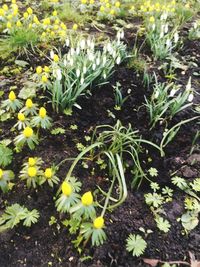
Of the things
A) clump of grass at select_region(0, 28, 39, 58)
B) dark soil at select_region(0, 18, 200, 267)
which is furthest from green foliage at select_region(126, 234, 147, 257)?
clump of grass at select_region(0, 28, 39, 58)

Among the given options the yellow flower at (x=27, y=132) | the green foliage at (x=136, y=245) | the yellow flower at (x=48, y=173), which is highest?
the yellow flower at (x=27, y=132)

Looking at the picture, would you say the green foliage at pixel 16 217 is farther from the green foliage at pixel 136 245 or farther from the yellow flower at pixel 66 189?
the green foliage at pixel 136 245

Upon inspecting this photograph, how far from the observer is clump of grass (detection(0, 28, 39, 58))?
3607mm

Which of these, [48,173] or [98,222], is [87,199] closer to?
[98,222]

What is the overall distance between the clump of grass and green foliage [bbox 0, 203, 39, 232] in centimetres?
198

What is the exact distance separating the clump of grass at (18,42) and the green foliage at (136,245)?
7.71 feet

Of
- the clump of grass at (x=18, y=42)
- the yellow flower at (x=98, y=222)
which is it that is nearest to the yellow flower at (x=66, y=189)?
the yellow flower at (x=98, y=222)

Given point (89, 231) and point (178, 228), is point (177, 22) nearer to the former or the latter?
point (178, 228)

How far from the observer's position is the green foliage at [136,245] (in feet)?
6.93

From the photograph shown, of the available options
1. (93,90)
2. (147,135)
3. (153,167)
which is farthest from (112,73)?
(153,167)

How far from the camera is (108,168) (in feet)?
8.48

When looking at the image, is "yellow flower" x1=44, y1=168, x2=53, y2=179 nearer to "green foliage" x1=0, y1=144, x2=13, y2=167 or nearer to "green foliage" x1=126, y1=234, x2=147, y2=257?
"green foliage" x1=0, y1=144, x2=13, y2=167

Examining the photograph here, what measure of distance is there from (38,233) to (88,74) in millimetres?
1548

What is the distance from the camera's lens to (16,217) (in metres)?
2.15
